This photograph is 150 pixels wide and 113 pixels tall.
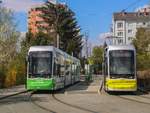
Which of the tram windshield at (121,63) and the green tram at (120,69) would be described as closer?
the green tram at (120,69)

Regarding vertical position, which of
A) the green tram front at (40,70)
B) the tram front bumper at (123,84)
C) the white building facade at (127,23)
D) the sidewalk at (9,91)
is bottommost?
the sidewalk at (9,91)

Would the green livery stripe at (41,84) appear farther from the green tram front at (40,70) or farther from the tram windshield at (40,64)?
the tram windshield at (40,64)

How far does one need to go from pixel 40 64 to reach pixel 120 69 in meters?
5.65

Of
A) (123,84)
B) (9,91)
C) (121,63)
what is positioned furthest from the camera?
(9,91)

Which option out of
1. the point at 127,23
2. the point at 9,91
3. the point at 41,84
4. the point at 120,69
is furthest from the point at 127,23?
the point at 120,69

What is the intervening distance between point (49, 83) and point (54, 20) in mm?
69259

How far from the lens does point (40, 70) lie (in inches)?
1371

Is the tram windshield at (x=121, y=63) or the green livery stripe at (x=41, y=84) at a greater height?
the tram windshield at (x=121, y=63)

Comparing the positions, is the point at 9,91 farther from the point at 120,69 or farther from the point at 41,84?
the point at 120,69

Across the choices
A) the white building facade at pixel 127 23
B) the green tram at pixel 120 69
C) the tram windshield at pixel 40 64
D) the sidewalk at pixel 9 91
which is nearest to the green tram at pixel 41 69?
the tram windshield at pixel 40 64

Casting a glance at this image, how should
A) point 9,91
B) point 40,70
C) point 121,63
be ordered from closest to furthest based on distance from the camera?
point 121,63 → point 40,70 → point 9,91

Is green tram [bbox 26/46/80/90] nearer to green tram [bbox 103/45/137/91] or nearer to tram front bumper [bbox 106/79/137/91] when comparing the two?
green tram [bbox 103/45/137/91]

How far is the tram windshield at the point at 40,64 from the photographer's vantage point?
34719mm

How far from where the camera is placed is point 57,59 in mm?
37031
